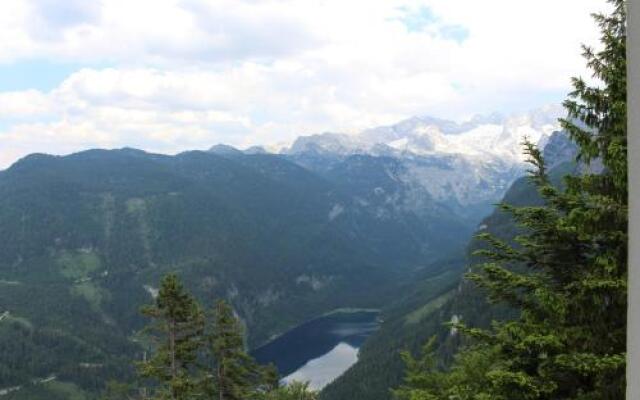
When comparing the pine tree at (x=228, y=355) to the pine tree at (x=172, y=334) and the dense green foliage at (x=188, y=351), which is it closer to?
the dense green foliage at (x=188, y=351)

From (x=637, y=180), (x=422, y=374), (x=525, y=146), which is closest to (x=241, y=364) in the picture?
(x=422, y=374)

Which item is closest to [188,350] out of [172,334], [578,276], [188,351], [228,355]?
[188,351]

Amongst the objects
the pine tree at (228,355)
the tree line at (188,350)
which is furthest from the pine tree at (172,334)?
the pine tree at (228,355)

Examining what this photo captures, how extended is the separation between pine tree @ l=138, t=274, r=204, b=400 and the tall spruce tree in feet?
82.1

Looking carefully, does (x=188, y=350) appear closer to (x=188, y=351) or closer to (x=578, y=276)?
(x=188, y=351)

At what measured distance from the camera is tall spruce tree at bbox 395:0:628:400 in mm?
13453

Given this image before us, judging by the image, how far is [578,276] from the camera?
49.4 ft

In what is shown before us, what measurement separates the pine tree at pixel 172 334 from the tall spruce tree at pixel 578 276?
82.1ft

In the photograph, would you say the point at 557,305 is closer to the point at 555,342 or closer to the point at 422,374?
the point at 555,342

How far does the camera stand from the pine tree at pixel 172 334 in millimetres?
38594

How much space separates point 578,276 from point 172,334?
2954 cm

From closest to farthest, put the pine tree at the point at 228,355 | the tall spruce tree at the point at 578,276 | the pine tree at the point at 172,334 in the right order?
1. the tall spruce tree at the point at 578,276
2. the pine tree at the point at 172,334
3. the pine tree at the point at 228,355

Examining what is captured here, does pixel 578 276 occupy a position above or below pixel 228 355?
above

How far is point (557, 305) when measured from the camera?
48.1ft
